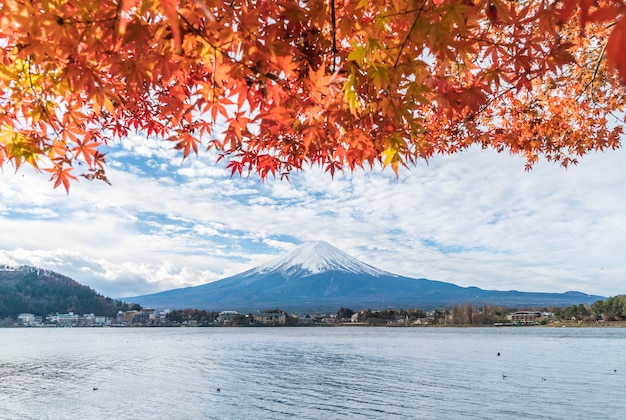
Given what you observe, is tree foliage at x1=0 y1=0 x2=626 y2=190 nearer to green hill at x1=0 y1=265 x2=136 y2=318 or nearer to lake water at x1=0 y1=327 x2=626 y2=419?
lake water at x1=0 y1=327 x2=626 y2=419

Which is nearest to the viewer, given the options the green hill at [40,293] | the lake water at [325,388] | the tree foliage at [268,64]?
the tree foliage at [268,64]

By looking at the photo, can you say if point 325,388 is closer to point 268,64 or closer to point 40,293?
point 268,64

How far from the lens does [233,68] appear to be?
2.79 m

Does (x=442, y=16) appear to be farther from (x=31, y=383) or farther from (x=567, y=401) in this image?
(x=31, y=383)

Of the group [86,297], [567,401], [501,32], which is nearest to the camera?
[501,32]

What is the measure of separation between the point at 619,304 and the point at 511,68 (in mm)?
165955

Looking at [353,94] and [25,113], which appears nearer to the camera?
[353,94]

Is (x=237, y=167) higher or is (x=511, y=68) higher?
(x=511, y=68)

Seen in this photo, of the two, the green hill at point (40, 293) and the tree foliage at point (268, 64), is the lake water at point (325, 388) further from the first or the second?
the green hill at point (40, 293)

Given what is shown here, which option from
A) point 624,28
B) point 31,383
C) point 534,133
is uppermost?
point 534,133

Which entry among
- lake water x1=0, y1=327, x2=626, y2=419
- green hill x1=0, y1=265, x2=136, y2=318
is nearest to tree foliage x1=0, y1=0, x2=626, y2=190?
lake water x1=0, y1=327, x2=626, y2=419

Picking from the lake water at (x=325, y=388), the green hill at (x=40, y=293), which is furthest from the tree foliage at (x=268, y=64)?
the green hill at (x=40, y=293)

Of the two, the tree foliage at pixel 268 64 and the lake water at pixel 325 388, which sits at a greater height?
the tree foliage at pixel 268 64

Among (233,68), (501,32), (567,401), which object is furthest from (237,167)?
(567,401)
